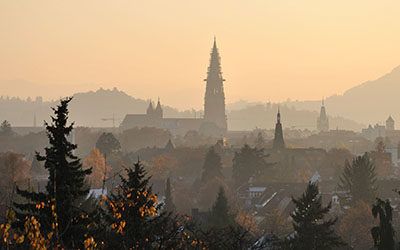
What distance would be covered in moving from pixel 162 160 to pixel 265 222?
44651 millimetres

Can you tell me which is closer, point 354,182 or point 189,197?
point 354,182

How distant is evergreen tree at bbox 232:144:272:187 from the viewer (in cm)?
8238

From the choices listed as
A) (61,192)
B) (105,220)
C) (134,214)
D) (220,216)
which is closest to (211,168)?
(220,216)

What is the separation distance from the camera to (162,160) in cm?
10025

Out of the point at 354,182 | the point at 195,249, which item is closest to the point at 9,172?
the point at 354,182

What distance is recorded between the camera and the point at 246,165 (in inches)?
3265

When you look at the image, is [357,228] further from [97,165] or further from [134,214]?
[97,165]

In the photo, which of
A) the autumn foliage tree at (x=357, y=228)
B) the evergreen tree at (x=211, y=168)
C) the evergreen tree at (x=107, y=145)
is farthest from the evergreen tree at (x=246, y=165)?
the autumn foliage tree at (x=357, y=228)

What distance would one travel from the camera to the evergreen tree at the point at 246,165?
82.4 m

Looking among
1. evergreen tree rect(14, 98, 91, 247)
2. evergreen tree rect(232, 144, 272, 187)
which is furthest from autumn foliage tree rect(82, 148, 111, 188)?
evergreen tree rect(14, 98, 91, 247)

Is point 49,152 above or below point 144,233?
above

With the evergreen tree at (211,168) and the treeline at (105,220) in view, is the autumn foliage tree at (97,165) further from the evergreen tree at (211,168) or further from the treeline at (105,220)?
the treeline at (105,220)

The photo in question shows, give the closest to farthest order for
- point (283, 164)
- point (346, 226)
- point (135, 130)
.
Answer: point (346, 226), point (283, 164), point (135, 130)

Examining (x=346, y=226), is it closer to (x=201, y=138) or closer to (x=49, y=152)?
(x=49, y=152)
